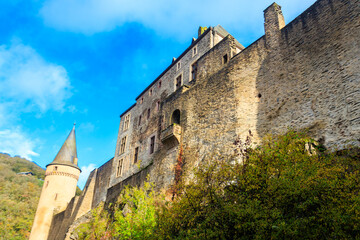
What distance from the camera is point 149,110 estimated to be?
2830 cm

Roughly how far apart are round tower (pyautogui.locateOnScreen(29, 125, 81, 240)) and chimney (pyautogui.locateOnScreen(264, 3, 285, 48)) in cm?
3414

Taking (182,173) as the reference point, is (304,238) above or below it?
below

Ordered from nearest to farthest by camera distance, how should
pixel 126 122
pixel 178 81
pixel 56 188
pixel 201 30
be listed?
pixel 178 81 < pixel 201 30 < pixel 126 122 < pixel 56 188

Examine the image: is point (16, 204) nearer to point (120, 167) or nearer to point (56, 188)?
point (56, 188)

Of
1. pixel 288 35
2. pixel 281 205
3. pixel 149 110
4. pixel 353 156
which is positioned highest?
pixel 149 110

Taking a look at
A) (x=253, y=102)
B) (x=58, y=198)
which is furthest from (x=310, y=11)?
(x=58, y=198)

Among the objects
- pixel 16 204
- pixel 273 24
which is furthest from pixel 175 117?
pixel 16 204

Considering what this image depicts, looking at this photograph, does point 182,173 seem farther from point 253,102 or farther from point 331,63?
point 331,63

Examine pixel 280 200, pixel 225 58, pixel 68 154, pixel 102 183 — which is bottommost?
pixel 280 200

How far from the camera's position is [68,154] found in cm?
4428

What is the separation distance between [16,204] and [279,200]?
54013 millimetres

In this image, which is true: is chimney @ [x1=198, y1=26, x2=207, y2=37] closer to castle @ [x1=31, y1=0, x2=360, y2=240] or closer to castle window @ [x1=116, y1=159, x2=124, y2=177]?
castle @ [x1=31, y1=0, x2=360, y2=240]

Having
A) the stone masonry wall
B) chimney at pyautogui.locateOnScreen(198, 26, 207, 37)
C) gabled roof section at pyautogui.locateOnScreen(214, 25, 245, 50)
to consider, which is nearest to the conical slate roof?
the stone masonry wall

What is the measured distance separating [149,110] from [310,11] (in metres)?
17.6
